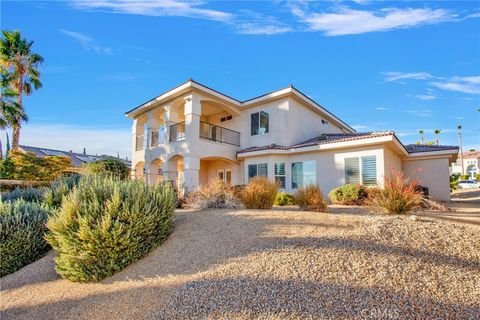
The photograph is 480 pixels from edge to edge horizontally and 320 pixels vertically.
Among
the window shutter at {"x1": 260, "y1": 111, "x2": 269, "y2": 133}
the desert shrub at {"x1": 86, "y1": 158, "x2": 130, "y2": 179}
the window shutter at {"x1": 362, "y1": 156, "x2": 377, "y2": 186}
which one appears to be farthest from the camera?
the window shutter at {"x1": 260, "y1": 111, "x2": 269, "y2": 133}

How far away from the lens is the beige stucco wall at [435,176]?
1905 centimetres

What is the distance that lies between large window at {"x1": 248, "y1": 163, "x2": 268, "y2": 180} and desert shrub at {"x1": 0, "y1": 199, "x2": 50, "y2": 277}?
40.9 ft

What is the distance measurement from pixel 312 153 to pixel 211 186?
31.6ft

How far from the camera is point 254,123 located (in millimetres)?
19891

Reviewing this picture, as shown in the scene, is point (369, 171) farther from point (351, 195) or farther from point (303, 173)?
point (303, 173)

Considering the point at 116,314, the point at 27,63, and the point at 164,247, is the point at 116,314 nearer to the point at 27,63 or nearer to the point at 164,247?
the point at 164,247

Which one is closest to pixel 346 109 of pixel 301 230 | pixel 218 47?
pixel 218 47

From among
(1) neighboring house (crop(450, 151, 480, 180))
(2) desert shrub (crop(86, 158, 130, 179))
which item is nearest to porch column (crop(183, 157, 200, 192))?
(2) desert shrub (crop(86, 158, 130, 179))

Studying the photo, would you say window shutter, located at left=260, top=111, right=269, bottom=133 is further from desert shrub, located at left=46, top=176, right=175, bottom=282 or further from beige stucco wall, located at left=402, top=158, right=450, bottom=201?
desert shrub, located at left=46, top=176, right=175, bottom=282

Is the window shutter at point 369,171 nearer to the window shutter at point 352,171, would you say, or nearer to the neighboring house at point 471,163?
the window shutter at point 352,171

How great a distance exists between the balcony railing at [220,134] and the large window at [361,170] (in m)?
7.99

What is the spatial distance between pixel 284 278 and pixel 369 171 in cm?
1313

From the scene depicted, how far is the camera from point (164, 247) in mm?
5910

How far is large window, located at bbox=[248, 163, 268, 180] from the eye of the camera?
17.8m
